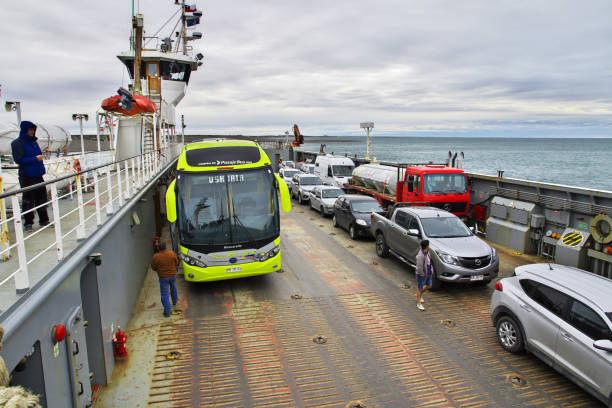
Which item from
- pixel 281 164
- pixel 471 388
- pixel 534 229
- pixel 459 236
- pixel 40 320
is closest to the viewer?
pixel 40 320

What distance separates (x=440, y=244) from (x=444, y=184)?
19.1 feet

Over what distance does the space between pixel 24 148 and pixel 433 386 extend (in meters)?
7.95

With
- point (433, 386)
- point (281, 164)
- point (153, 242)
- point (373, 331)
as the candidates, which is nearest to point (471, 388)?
point (433, 386)

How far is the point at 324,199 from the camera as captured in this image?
778 inches

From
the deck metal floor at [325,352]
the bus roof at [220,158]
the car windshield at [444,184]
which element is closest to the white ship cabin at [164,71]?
the bus roof at [220,158]

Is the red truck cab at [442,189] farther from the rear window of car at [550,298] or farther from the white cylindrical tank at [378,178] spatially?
the rear window of car at [550,298]

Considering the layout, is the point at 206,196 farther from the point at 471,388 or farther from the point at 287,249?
the point at 471,388

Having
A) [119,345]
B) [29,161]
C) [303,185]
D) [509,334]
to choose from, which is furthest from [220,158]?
[303,185]

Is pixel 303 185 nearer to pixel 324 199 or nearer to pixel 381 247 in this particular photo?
pixel 324 199

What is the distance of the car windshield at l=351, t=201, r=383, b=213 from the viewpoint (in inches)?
620

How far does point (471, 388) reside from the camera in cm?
623

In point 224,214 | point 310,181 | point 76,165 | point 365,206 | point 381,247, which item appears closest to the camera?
point 224,214

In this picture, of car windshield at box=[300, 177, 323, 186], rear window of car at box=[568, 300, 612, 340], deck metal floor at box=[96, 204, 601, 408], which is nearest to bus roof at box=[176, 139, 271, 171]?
deck metal floor at box=[96, 204, 601, 408]

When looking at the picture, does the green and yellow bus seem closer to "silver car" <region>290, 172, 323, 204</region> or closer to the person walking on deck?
the person walking on deck
